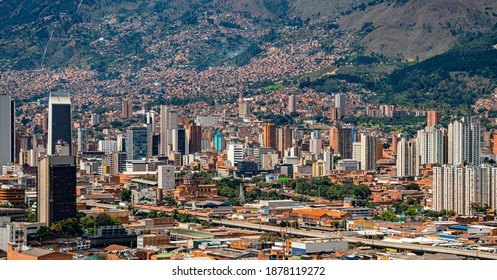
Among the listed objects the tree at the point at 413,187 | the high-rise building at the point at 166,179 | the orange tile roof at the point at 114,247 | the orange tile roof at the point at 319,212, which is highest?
→ the high-rise building at the point at 166,179

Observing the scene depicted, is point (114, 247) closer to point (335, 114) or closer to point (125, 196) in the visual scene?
point (125, 196)

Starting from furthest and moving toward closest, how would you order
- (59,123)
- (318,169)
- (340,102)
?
(340,102) → (59,123) → (318,169)

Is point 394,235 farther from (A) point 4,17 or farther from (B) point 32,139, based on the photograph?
(A) point 4,17

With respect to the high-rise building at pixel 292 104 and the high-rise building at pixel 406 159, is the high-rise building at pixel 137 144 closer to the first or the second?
the high-rise building at pixel 406 159

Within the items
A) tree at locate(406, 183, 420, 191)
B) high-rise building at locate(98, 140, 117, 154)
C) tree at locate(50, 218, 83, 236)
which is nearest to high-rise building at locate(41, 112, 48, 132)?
high-rise building at locate(98, 140, 117, 154)

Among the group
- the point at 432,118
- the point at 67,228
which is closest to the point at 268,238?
the point at 67,228

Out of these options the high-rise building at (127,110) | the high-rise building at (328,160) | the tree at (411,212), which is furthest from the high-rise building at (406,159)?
the high-rise building at (127,110)

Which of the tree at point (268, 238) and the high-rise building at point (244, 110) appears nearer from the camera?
the tree at point (268, 238)
